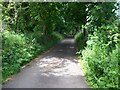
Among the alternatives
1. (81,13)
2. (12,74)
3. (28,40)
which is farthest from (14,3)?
(12,74)

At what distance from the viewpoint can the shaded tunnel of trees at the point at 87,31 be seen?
7766 millimetres

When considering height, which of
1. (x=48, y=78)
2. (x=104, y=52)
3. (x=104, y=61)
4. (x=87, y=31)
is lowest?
(x=48, y=78)

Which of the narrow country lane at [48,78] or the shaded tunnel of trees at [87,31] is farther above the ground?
the shaded tunnel of trees at [87,31]

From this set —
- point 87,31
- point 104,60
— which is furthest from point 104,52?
point 87,31

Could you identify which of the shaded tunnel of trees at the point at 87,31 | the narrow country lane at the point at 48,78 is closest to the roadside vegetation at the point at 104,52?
the shaded tunnel of trees at the point at 87,31

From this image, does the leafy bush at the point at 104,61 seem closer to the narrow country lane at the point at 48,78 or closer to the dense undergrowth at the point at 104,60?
the dense undergrowth at the point at 104,60

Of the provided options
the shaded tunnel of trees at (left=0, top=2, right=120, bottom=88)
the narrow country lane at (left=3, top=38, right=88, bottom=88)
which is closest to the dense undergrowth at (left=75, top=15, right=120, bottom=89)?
the shaded tunnel of trees at (left=0, top=2, right=120, bottom=88)

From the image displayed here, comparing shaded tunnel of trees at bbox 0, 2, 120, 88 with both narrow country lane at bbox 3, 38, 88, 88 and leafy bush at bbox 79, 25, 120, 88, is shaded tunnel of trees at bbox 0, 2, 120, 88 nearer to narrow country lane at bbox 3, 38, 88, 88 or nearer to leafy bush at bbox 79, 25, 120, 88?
leafy bush at bbox 79, 25, 120, 88

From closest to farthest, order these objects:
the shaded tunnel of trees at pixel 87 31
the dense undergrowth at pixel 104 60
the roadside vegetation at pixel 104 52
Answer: the dense undergrowth at pixel 104 60 < the roadside vegetation at pixel 104 52 < the shaded tunnel of trees at pixel 87 31

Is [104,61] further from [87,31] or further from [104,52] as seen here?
[87,31]

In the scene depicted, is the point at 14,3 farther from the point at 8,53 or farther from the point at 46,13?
the point at 8,53

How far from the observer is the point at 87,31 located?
48.8ft

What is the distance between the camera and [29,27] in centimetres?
2227

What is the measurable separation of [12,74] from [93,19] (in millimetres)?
4874
